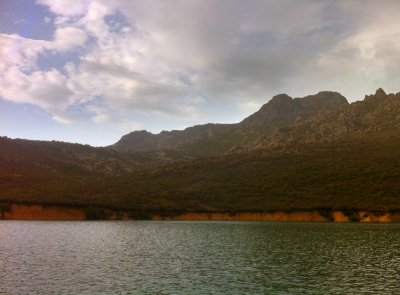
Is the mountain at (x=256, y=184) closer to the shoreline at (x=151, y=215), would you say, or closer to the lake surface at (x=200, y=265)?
the shoreline at (x=151, y=215)

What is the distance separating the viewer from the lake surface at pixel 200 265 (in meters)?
33.3

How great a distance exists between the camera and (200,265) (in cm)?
4425

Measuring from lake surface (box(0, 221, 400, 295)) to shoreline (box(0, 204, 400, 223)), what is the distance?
4858cm

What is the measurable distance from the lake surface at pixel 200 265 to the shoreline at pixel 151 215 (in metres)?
48.6

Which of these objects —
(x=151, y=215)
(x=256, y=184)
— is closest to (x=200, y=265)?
(x=151, y=215)

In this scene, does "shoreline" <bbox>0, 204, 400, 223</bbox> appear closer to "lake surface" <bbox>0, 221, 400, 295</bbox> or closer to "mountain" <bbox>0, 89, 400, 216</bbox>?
"mountain" <bbox>0, 89, 400, 216</bbox>

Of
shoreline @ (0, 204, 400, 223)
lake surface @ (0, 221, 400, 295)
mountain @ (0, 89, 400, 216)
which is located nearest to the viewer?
lake surface @ (0, 221, 400, 295)

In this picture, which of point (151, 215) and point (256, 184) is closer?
point (151, 215)

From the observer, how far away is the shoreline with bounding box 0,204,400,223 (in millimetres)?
118125

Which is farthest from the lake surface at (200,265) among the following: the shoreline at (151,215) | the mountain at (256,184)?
the mountain at (256,184)

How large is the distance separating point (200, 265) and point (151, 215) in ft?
294

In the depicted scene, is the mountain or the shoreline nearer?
the shoreline

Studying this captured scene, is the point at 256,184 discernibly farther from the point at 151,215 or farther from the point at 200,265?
the point at 200,265

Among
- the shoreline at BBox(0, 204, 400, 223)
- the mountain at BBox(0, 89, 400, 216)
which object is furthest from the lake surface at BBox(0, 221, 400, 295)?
the mountain at BBox(0, 89, 400, 216)
